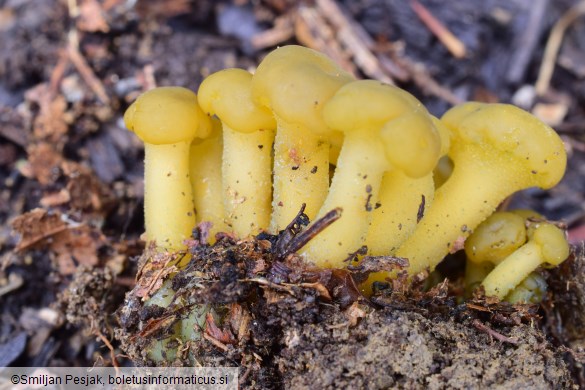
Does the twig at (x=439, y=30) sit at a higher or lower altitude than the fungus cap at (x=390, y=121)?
lower

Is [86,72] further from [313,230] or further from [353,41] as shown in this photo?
[313,230]

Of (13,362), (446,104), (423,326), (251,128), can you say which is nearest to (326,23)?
(446,104)

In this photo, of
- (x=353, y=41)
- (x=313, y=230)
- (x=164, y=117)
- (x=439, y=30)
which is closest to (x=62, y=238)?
(x=164, y=117)

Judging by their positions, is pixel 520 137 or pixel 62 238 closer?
pixel 520 137

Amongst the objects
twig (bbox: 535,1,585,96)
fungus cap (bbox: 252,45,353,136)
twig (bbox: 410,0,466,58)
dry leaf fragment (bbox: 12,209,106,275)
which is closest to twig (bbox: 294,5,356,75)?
twig (bbox: 410,0,466,58)

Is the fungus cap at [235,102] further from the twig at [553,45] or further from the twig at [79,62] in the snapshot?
the twig at [553,45]

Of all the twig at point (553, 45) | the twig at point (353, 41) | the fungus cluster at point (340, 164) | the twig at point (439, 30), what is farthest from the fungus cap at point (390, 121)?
the twig at point (553, 45)

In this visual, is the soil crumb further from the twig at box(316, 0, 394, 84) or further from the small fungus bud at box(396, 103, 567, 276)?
the twig at box(316, 0, 394, 84)
